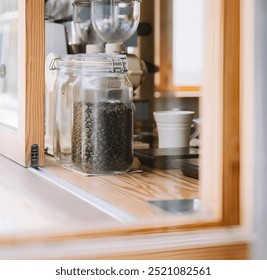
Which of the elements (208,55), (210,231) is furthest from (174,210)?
(208,55)

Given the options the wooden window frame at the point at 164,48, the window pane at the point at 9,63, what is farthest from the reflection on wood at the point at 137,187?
the wooden window frame at the point at 164,48

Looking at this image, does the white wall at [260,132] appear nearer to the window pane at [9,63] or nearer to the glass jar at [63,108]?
the glass jar at [63,108]

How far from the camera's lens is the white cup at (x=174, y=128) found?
0.96 m

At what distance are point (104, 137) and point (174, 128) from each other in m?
0.15

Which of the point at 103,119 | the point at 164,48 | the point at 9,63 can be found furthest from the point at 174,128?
the point at 164,48

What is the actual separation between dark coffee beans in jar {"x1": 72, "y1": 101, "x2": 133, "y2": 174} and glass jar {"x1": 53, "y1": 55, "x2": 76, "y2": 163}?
2.8 inches

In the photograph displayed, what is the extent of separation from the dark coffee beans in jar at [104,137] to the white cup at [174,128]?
9cm

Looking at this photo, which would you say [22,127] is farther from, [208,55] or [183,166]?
[208,55]

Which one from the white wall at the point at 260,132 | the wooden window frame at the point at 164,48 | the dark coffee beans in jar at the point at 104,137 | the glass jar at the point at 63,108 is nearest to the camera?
the white wall at the point at 260,132

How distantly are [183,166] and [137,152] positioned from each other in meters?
0.13

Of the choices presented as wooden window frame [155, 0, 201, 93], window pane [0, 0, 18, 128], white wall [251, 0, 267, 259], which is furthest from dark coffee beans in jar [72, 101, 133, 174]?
wooden window frame [155, 0, 201, 93]

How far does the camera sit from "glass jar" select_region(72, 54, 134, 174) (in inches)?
34.7

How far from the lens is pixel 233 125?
0.61 m

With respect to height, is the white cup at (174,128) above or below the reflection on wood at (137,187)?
above
